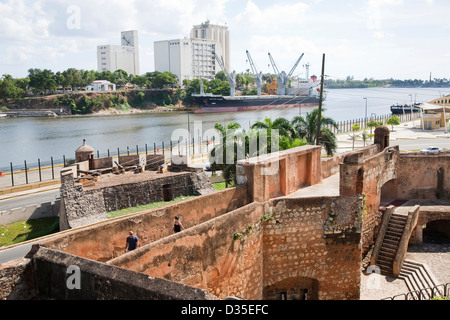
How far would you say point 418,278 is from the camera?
44.0ft

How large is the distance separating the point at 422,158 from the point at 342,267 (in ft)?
27.7

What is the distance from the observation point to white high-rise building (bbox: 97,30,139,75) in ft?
460

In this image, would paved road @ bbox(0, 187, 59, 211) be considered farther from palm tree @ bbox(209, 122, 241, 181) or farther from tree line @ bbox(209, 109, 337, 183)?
tree line @ bbox(209, 109, 337, 183)

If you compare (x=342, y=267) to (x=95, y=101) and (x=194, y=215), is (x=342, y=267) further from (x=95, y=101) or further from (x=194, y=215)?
(x=95, y=101)

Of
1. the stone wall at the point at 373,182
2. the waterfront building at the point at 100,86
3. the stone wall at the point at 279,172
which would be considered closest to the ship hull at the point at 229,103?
the waterfront building at the point at 100,86

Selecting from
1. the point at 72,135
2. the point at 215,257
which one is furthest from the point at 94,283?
the point at 72,135

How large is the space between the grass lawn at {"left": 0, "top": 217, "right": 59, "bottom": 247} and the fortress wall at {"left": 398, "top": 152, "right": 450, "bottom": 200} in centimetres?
1453

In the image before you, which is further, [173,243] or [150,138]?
[150,138]

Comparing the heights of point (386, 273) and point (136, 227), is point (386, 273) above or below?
A: below

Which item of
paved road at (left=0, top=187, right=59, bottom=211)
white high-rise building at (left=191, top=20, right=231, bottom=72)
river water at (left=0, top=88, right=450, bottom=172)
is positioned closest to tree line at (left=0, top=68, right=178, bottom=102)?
river water at (left=0, top=88, right=450, bottom=172)

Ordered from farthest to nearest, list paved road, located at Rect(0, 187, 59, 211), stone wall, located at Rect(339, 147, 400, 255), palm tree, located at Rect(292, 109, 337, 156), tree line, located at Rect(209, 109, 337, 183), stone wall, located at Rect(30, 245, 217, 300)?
palm tree, located at Rect(292, 109, 337, 156) < paved road, located at Rect(0, 187, 59, 211) < tree line, located at Rect(209, 109, 337, 183) < stone wall, located at Rect(339, 147, 400, 255) < stone wall, located at Rect(30, 245, 217, 300)

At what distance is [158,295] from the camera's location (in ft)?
17.6

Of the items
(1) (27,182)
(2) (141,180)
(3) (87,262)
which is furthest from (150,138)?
(3) (87,262)

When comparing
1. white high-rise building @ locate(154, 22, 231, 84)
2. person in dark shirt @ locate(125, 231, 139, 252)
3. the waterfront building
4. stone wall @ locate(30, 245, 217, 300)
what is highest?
white high-rise building @ locate(154, 22, 231, 84)
